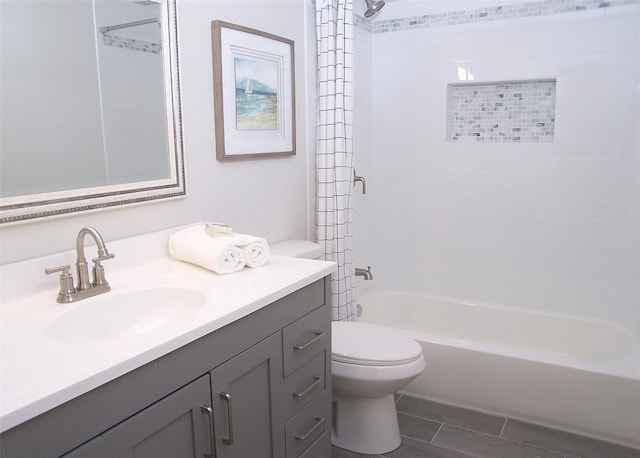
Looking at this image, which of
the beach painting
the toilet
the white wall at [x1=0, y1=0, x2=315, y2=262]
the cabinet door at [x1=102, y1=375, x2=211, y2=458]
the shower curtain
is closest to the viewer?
the cabinet door at [x1=102, y1=375, x2=211, y2=458]

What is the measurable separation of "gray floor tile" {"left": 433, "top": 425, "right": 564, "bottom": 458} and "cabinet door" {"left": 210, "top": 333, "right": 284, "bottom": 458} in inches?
37.7

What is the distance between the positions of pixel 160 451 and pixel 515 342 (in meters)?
2.31

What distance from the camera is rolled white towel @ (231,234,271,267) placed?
1777 mm

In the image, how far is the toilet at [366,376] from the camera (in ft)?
6.86

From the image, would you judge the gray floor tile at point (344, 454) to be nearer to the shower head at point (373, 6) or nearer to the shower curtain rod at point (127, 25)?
the shower curtain rod at point (127, 25)

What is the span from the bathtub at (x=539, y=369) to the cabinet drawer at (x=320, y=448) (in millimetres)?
756

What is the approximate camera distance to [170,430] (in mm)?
1231

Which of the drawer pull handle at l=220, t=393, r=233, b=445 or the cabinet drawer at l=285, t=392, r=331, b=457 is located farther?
the cabinet drawer at l=285, t=392, r=331, b=457

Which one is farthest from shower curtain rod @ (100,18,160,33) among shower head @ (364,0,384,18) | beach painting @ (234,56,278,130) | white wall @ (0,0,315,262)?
shower head @ (364,0,384,18)

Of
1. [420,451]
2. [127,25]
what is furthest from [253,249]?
[420,451]

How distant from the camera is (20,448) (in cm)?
92

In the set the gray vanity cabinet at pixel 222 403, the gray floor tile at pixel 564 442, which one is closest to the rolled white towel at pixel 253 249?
the gray vanity cabinet at pixel 222 403

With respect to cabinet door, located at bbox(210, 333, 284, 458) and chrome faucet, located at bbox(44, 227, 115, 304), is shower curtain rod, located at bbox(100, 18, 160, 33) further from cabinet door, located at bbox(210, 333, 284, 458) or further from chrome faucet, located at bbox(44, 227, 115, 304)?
cabinet door, located at bbox(210, 333, 284, 458)

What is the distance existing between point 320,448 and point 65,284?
3.36ft
